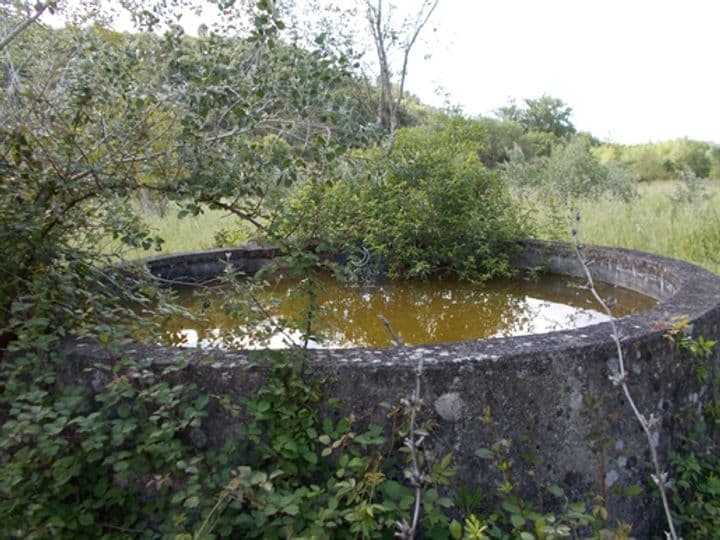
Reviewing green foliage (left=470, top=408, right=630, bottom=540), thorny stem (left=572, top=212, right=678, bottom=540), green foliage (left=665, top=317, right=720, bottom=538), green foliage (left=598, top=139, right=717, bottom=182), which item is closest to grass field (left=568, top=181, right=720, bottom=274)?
green foliage (left=665, top=317, right=720, bottom=538)

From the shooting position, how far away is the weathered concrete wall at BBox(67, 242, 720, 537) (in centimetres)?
197

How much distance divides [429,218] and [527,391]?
2830 mm

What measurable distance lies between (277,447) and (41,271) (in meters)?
1.20

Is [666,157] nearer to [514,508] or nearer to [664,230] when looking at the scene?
[664,230]

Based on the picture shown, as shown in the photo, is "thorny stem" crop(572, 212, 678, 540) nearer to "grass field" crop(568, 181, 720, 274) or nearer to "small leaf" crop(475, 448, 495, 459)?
"small leaf" crop(475, 448, 495, 459)

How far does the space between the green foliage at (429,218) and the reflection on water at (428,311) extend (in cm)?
19

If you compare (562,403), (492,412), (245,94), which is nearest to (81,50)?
(245,94)

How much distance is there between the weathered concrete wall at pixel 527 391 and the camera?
6.47 feet

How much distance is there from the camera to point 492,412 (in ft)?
6.53

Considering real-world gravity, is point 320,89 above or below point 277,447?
above

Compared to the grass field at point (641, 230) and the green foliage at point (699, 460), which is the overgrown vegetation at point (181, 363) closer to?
the green foliage at point (699, 460)

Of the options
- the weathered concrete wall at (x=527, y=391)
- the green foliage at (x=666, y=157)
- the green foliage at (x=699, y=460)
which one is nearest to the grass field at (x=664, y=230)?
the green foliage at (x=699, y=460)

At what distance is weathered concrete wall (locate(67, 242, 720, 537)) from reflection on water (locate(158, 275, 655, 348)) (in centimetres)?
70

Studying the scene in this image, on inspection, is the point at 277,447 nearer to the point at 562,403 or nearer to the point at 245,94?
the point at 562,403
